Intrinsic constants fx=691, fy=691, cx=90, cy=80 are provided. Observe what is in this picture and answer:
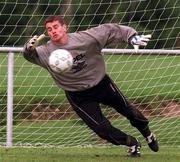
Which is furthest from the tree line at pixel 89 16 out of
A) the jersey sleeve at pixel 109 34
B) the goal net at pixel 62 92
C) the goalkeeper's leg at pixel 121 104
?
the jersey sleeve at pixel 109 34

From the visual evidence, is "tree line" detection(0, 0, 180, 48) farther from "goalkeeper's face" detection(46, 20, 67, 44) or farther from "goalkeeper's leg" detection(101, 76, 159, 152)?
"goalkeeper's face" detection(46, 20, 67, 44)

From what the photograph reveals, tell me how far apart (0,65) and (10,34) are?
1893mm

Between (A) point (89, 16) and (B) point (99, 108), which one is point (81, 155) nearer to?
(B) point (99, 108)

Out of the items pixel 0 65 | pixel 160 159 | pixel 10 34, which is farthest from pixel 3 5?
pixel 160 159

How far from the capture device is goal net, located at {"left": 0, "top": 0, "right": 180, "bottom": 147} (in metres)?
9.18

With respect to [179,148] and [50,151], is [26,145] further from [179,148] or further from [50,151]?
[179,148]

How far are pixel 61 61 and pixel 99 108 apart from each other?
0.72m

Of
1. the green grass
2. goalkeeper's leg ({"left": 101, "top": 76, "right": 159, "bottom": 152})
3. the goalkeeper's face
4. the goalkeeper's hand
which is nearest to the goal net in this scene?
the green grass

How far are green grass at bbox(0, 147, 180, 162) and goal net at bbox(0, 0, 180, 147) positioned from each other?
25.7 inches

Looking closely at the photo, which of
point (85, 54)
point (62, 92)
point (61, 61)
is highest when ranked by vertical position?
point (62, 92)

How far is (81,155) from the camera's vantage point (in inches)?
299

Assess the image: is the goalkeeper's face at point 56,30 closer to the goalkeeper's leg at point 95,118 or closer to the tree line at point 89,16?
the goalkeeper's leg at point 95,118

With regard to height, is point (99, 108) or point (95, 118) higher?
point (99, 108)

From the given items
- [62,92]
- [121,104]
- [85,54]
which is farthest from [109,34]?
[62,92]
